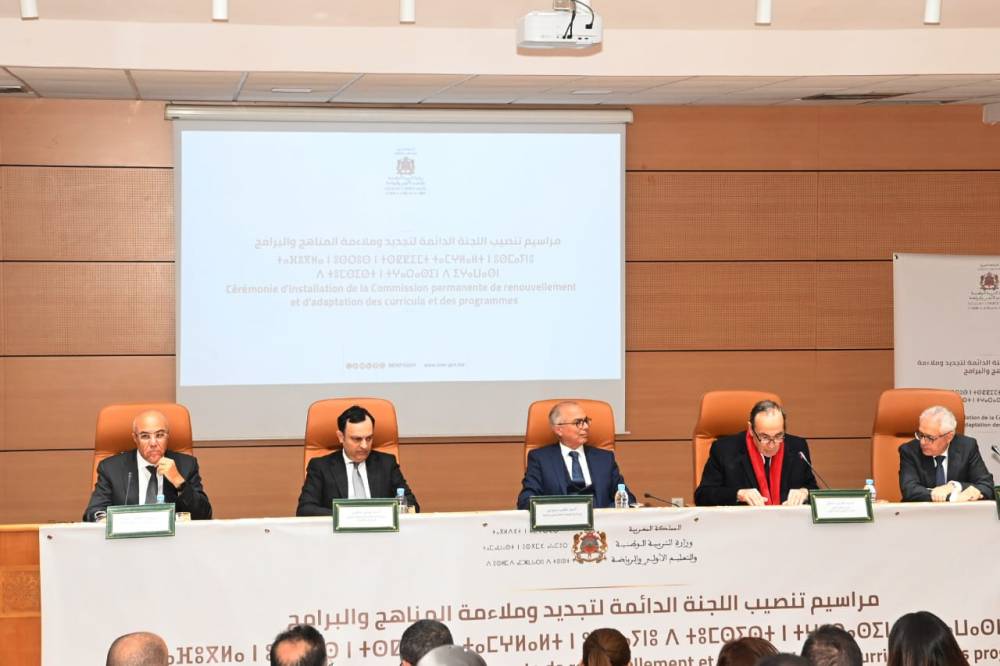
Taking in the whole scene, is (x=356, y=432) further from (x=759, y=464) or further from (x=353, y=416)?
(x=759, y=464)

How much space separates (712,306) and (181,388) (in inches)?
122

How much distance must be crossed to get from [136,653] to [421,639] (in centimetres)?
72

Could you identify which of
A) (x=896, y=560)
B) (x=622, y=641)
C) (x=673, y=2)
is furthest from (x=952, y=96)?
(x=622, y=641)

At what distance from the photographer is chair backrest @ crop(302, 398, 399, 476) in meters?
5.53

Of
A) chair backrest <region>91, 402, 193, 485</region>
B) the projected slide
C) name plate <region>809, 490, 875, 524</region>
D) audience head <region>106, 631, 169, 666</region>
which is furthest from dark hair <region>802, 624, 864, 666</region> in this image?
the projected slide

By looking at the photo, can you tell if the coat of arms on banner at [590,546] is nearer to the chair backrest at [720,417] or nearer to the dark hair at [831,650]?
the chair backrest at [720,417]

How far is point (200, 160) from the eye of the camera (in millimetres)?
6812

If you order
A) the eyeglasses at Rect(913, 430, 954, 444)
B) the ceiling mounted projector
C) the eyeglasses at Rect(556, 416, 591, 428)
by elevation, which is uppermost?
the ceiling mounted projector

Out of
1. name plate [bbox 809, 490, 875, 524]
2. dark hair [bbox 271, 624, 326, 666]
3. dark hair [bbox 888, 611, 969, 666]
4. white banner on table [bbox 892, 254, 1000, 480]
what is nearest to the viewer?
dark hair [bbox 888, 611, 969, 666]

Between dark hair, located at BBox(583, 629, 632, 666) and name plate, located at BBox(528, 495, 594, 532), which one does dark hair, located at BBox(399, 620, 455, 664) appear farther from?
name plate, located at BBox(528, 495, 594, 532)

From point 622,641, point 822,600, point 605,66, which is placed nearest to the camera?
point 622,641

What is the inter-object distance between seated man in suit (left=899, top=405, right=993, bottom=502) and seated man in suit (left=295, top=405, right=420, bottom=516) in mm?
2152

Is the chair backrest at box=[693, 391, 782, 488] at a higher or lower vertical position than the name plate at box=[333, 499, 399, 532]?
higher

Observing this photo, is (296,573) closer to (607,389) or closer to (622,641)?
(622,641)
